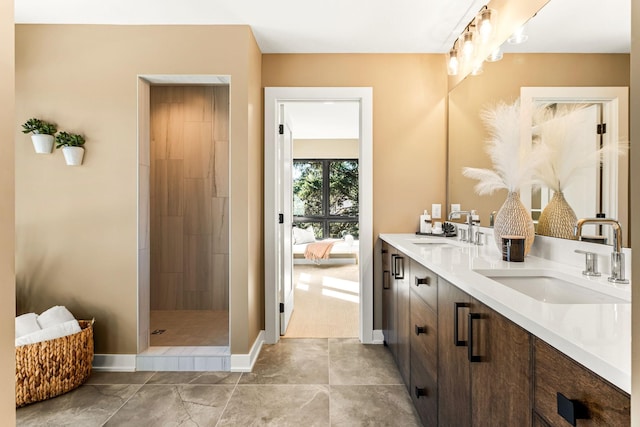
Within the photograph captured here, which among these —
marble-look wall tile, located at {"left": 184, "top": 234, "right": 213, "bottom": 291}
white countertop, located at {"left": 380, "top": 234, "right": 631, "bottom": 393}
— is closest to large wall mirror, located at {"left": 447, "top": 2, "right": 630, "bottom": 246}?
white countertop, located at {"left": 380, "top": 234, "right": 631, "bottom": 393}

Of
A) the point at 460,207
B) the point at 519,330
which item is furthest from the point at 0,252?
the point at 460,207

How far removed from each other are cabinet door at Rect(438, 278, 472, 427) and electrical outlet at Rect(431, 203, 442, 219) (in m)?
1.58

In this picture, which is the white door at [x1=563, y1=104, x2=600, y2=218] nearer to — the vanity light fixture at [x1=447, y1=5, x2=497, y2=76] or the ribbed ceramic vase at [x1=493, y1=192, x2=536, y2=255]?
the ribbed ceramic vase at [x1=493, y1=192, x2=536, y2=255]

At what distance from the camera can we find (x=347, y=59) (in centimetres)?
289

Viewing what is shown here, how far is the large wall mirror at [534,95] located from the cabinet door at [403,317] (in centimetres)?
67

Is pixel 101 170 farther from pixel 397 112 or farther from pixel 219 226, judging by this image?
pixel 397 112

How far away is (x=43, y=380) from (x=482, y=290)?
2507mm

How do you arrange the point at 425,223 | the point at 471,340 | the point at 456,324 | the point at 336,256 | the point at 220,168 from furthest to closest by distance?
the point at 336,256
the point at 220,168
the point at 425,223
the point at 456,324
the point at 471,340

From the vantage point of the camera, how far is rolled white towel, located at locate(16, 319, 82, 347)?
1961mm

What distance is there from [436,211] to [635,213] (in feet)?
7.88

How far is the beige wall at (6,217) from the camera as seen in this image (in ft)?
2.40

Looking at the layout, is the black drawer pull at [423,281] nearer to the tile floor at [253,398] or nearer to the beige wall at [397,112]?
the tile floor at [253,398]

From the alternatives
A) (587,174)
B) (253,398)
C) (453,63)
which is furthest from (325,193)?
(587,174)

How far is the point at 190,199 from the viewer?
11.8 ft
